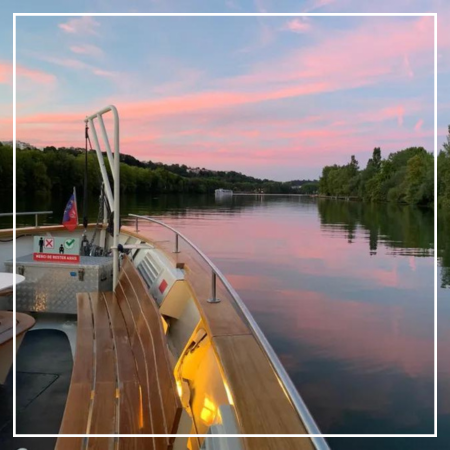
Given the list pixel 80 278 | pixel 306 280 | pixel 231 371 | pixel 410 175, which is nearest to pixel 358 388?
pixel 80 278

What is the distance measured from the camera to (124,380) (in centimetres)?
257

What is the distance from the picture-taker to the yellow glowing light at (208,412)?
165 cm

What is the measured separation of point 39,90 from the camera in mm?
2723

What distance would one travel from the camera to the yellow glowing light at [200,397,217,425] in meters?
1.65

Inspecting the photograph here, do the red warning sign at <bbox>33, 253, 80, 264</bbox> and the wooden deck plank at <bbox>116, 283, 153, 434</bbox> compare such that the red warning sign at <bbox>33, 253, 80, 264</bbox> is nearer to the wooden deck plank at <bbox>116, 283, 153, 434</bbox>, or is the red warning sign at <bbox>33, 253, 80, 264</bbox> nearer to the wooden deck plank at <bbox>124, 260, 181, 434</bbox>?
the wooden deck plank at <bbox>116, 283, 153, 434</bbox>

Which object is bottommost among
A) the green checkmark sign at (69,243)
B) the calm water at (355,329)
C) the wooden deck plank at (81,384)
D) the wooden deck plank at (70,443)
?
the calm water at (355,329)

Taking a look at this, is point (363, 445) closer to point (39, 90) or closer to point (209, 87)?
point (209, 87)

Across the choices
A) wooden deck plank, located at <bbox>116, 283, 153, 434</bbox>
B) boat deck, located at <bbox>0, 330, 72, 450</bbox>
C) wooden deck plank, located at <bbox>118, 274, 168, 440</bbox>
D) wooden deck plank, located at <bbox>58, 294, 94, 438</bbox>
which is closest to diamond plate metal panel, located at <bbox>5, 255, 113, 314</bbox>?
boat deck, located at <bbox>0, 330, 72, 450</bbox>

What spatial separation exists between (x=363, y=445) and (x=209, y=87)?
3331mm

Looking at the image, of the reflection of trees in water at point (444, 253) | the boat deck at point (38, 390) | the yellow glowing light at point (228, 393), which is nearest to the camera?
the yellow glowing light at point (228, 393)

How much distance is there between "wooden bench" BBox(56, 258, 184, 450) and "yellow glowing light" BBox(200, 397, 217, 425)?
0.10 meters

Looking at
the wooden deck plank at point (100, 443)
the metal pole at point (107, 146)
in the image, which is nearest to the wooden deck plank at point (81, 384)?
the wooden deck plank at point (100, 443)

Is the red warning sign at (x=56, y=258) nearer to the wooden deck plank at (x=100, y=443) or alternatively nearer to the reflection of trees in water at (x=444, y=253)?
the wooden deck plank at (x=100, y=443)

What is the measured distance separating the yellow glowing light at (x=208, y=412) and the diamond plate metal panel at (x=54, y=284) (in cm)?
301
